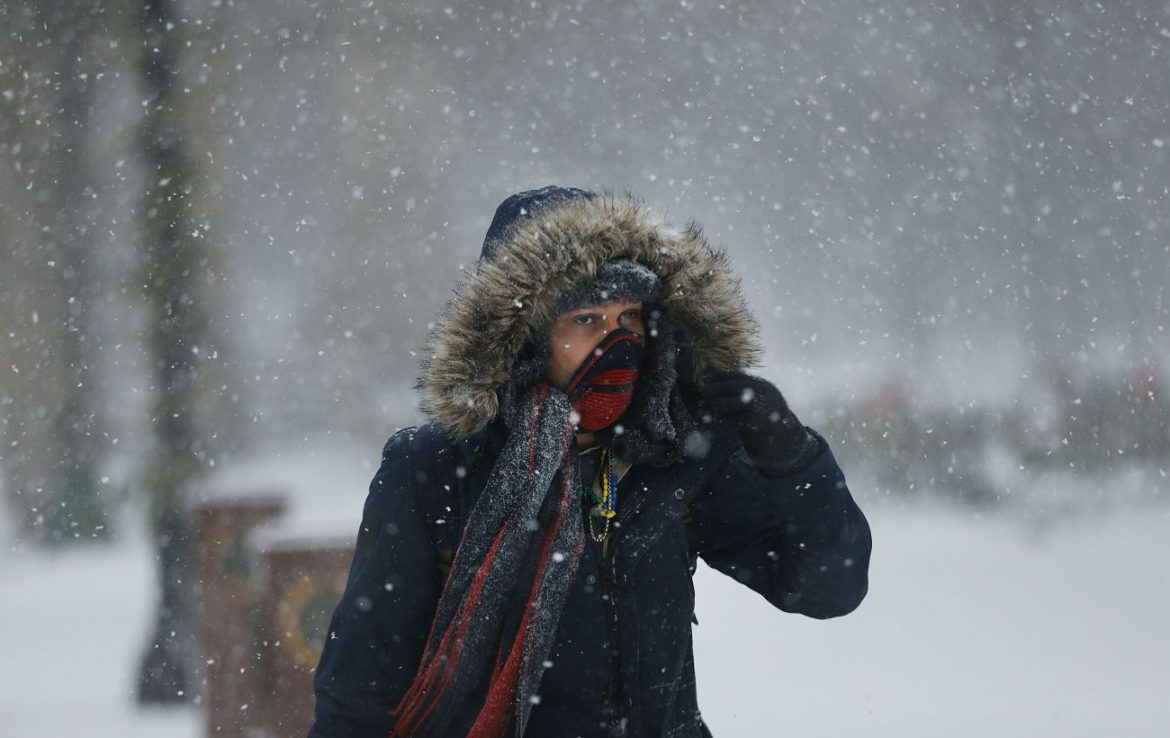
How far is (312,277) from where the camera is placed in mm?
22109

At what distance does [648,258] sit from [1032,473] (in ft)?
49.5

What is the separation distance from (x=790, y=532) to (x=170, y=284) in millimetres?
6863

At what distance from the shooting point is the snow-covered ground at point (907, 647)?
18.9 ft

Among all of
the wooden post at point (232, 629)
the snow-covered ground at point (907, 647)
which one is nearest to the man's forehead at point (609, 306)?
the wooden post at point (232, 629)

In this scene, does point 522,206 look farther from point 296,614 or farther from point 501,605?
point 296,614

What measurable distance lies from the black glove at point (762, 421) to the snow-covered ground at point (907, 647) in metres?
3.85

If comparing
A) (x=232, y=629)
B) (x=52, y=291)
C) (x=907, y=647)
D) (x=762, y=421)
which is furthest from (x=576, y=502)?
(x=52, y=291)

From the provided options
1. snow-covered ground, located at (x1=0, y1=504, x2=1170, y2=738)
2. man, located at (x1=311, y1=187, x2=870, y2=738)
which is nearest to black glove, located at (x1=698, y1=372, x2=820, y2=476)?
man, located at (x1=311, y1=187, x2=870, y2=738)

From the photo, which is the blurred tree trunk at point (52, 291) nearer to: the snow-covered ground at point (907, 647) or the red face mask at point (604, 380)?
the snow-covered ground at point (907, 647)

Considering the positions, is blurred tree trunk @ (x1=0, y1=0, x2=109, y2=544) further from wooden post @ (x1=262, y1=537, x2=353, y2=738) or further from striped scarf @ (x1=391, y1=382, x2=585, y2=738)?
striped scarf @ (x1=391, y1=382, x2=585, y2=738)

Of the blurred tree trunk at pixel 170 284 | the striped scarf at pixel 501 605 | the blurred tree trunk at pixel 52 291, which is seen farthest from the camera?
the blurred tree trunk at pixel 52 291

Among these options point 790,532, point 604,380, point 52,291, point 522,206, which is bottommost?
point 790,532

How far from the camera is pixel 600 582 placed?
183 cm

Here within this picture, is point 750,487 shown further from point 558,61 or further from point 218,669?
point 558,61
